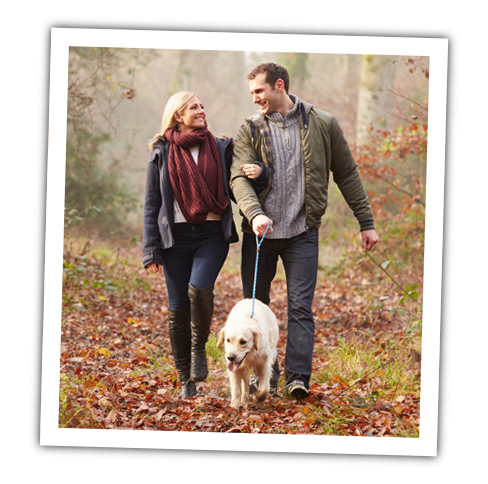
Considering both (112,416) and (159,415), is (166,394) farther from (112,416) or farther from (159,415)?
(112,416)

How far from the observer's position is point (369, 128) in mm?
8617

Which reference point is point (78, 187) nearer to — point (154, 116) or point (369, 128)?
point (369, 128)

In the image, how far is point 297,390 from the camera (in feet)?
12.1

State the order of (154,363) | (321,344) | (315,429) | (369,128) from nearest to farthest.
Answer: (315,429), (154,363), (321,344), (369,128)

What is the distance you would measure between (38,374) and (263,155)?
2512 millimetres

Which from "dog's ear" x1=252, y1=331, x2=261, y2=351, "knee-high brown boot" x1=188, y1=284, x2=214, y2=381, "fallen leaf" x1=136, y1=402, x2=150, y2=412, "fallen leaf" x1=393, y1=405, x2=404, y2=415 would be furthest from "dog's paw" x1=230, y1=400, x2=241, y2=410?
"fallen leaf" x1=393, y1=405, x2=404, y2=415

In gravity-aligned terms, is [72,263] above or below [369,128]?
below

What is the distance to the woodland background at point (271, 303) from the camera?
3.78 meters

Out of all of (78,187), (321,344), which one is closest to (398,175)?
(321,344)

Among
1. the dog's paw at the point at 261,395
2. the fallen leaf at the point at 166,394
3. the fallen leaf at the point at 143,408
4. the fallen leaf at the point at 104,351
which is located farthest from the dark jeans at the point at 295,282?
the fallen leaf at the point at 104,351

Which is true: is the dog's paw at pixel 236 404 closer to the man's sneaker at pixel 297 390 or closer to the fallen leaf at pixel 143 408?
the man's sneaker at pixel 297 390

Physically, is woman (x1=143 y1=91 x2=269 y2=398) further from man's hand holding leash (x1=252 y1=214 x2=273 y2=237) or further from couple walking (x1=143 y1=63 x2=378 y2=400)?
man's hand holding leash (x1=252 y1=214 x2=273 y2=237)

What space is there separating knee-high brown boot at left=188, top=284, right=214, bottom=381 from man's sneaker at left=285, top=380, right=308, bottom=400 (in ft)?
2.37

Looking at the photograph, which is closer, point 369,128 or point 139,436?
point 139,436
